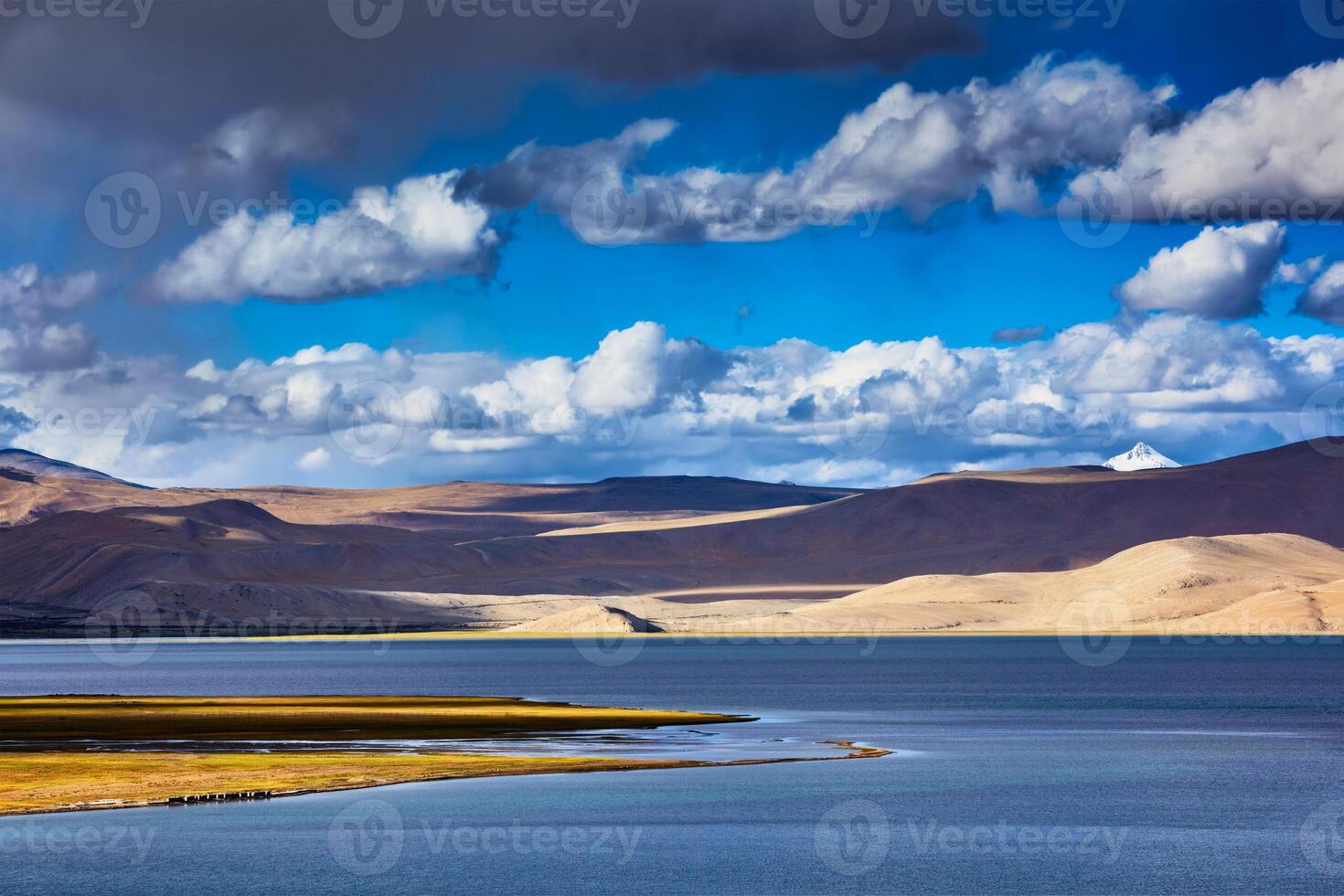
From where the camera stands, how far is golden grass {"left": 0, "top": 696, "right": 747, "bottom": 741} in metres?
73.0

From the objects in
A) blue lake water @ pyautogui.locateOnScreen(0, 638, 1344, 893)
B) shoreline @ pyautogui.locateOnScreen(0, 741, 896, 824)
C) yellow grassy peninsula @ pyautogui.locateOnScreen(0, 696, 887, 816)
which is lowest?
blue lake water @ pyautogui.locateOnScreen(0, 638, 1344, 893)

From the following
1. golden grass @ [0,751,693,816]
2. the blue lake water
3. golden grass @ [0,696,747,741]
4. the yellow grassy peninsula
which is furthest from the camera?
golden grass @ [0,696,747,741]

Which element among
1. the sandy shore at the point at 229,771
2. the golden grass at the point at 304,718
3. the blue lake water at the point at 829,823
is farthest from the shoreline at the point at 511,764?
the golden grass at the point at 304,718

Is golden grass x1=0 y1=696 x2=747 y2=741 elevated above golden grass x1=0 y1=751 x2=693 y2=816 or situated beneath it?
elevated above

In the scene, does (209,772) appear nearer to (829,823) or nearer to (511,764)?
(511,764)

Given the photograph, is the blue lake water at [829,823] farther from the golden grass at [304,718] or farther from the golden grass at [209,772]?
the golden grass at [304,718]

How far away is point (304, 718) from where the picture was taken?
269 feet

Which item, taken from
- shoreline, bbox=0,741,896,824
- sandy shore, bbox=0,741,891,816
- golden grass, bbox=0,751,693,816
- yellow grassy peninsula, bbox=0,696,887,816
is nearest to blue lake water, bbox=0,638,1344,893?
shoreline, bbox=0,741,896,824

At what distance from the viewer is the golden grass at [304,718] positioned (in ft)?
240

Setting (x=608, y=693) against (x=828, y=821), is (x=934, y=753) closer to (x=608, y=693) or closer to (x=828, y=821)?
(x=828, y=821)

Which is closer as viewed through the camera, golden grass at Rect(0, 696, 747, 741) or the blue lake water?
the blue lake water

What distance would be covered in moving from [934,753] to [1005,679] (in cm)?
6149

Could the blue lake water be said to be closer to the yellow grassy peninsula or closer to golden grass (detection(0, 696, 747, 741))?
the yellow grassy peninsula

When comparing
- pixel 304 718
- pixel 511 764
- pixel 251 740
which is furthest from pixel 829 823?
pixel 304 718
